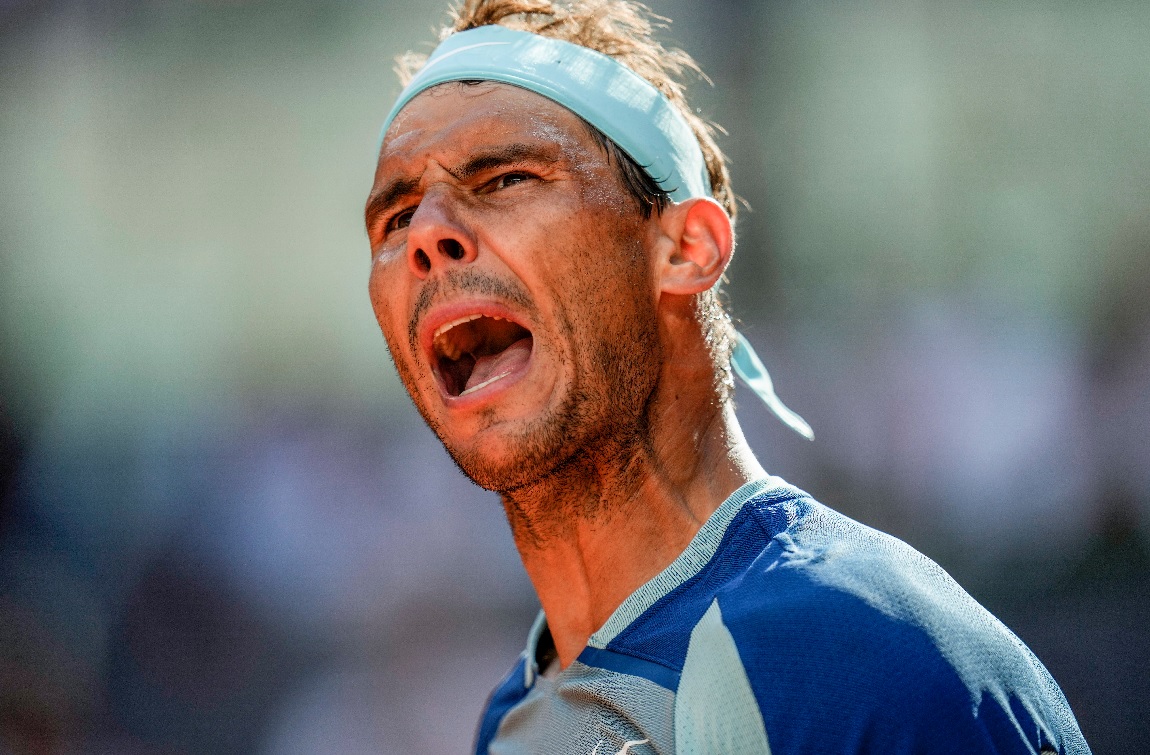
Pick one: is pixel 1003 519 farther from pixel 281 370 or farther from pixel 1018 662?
pixel 281 370

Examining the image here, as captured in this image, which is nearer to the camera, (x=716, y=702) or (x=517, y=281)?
(x=716, y=702)

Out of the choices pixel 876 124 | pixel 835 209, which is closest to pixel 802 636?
pixel 835 209

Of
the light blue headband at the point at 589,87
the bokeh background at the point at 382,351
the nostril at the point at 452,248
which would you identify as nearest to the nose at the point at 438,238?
the nostril at the point at 452,248

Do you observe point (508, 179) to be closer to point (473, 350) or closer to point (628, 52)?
point (473, 350)

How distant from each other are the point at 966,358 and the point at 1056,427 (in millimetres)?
500

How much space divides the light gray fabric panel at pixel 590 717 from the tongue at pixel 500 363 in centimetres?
59

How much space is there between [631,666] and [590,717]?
13 cm

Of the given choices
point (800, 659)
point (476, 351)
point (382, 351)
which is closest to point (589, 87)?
point (476, 351)

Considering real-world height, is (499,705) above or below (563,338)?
below

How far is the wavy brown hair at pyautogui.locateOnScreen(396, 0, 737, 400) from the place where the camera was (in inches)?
90.6

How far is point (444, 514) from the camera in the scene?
512cm

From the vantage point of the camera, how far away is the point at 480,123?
2.23m

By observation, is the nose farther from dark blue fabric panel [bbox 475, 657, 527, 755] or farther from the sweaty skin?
dark blue fabric panel [bbox 475, 657, 527, 755]

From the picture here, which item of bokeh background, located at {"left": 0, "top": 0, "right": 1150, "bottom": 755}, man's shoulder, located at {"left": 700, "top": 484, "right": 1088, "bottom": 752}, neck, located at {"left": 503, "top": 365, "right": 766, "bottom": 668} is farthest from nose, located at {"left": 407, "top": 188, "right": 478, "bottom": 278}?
bokeh background, located at {"left": 0, "top": 0, "right": 1150, "bottom": 755}
